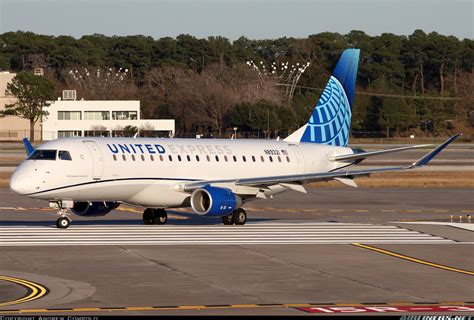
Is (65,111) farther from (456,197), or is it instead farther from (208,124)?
(456,197)

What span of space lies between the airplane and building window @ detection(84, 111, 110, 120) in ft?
362

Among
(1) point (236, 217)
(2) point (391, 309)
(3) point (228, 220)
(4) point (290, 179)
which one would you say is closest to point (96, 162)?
(3) point (228, 220)

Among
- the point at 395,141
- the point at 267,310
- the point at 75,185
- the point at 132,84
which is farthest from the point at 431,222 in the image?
the point at 132,84

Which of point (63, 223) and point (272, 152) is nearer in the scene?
point (63, 223)

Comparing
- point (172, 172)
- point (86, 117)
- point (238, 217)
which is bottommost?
point (238, 217)

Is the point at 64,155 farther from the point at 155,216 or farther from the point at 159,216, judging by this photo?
the point at 159,216

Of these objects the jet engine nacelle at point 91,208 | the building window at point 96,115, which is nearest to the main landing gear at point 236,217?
the jet engine nacelle at point 91,208

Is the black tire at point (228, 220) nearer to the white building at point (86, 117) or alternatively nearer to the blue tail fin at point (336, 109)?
the blue tail fin at point (336, 109)

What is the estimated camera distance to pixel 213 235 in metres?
38.6

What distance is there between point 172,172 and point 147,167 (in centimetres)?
125

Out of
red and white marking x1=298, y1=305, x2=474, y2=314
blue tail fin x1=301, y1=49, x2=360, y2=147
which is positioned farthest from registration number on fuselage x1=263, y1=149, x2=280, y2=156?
red and white marking x1=298, y1=305, x2=474, y2=314

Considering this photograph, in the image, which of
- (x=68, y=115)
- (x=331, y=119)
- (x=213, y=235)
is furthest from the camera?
(x=68, y=115)

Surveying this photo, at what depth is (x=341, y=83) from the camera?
50000mm

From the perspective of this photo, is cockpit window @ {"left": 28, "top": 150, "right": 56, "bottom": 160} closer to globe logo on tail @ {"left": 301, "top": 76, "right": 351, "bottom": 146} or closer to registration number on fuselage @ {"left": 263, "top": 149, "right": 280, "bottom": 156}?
registration number on fuselage @ {"left": 263, "top": 149, "right": 280, "bottom": 156}
